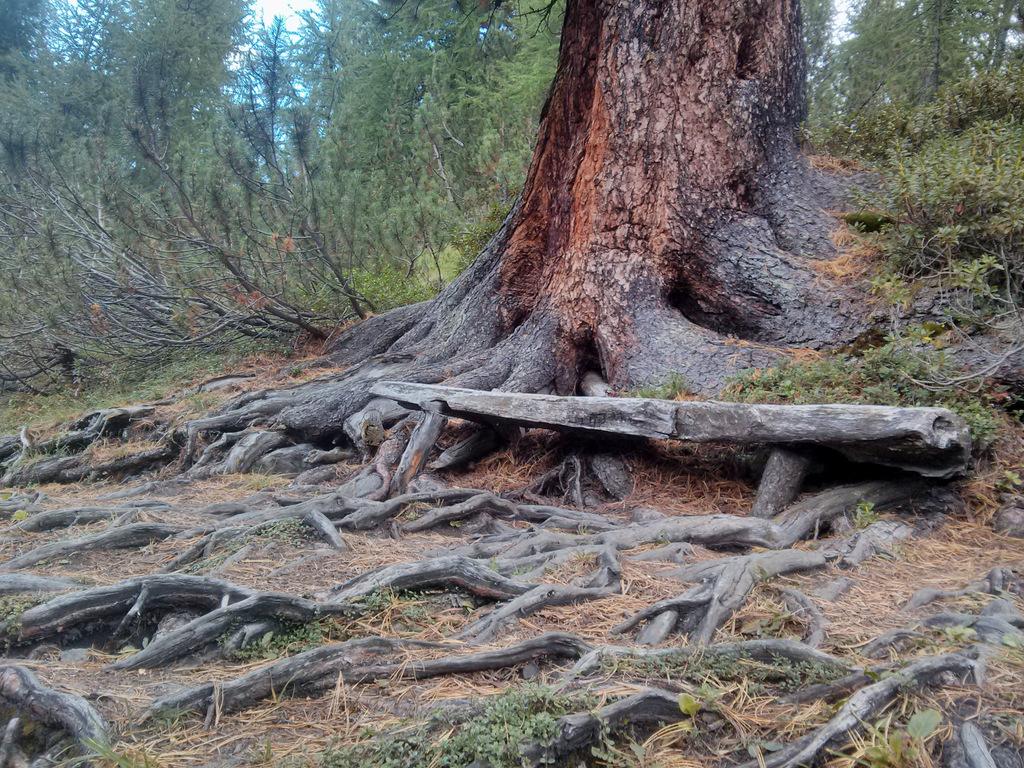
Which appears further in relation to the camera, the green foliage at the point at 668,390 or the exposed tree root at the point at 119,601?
the green foliage at the point at 668,390

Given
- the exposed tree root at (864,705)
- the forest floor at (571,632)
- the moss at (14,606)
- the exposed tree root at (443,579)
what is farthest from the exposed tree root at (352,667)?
the moss at (14,606)

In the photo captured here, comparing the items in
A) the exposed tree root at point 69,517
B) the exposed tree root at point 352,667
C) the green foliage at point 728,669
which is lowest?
the exposed tree root at point 69,517

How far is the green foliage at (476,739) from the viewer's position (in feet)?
6.72

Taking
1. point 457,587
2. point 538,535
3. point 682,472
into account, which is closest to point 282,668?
point 457,587

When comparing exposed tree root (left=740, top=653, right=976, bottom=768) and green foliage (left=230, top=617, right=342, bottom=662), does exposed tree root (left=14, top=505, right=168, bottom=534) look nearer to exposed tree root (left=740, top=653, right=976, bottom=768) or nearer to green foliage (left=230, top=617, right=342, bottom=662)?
green foliage (left=230, top=617, right=342, bottom=662)

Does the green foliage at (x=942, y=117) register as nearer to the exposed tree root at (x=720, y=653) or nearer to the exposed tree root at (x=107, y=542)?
the exposed tree root at (x=720, y=653)

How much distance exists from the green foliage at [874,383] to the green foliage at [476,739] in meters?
3.03

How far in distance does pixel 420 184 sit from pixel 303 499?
926 centimetres

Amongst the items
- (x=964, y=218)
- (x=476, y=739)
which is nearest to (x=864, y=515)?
(x=964, y=218)

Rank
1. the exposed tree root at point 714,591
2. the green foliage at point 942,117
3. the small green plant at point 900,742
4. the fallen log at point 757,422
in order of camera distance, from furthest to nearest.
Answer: the green foliage at point 942,117 → the fallen log at point 757,422 → the exposed tree root at point 714,591 → the small green plant at point 900,742

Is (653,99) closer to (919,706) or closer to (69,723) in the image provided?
(919,706)

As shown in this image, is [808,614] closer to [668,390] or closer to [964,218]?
[668,390]

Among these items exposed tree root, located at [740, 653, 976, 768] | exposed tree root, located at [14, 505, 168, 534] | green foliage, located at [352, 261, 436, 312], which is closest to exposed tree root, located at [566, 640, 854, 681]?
exposed tree root, located at [740, 653, 976, 768]

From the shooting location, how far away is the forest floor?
7.14ft
